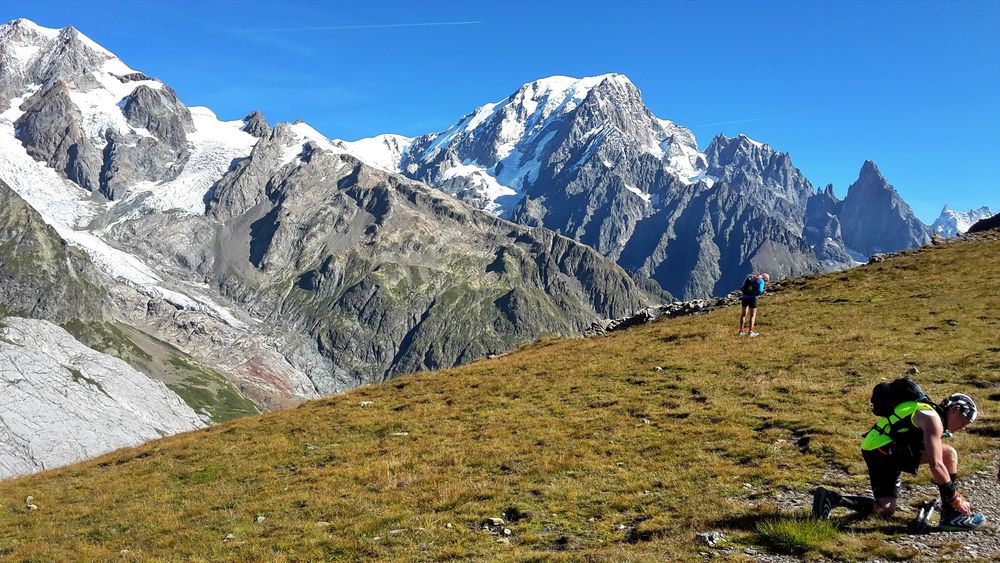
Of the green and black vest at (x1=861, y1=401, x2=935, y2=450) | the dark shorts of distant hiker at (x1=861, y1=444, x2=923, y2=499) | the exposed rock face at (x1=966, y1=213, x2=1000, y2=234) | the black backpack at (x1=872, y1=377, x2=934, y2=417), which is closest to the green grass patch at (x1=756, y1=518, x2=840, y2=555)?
the dark shorts of distant hiker at (x1=861, y1=444, x2=923, y2=499)

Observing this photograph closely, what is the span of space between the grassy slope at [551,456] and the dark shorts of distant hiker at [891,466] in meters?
1.07

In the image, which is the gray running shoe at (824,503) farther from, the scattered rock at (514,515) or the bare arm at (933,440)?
the scattered rock at (514,515)

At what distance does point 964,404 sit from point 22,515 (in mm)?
31288

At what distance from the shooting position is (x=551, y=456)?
20.3 metres

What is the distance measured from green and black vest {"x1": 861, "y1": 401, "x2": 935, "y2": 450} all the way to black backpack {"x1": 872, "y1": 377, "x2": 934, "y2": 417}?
3.8 inches

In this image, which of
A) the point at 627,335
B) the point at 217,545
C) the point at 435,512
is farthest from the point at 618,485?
the point at 627,335

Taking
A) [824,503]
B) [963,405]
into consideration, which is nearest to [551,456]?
[824,503]

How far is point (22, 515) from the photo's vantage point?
23.0 m

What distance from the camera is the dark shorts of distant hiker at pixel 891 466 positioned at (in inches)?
524

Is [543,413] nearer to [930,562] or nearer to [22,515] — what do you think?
[930,562]

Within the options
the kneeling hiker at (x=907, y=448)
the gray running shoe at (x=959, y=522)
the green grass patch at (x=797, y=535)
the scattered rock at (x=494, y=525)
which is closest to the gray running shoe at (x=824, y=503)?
the kneeling hiker at (x=907, y=448)

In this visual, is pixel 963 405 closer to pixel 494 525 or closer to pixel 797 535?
pixel 797 535

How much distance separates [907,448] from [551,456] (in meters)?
10.5

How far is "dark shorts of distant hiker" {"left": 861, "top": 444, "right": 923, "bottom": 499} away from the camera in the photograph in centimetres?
1330
